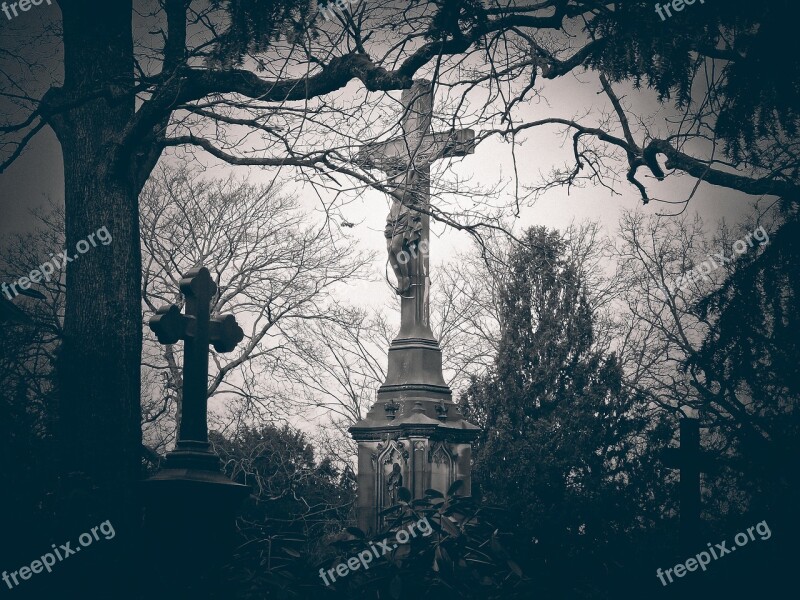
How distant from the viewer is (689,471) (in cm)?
567

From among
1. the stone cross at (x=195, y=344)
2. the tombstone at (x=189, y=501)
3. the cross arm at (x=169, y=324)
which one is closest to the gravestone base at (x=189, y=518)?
the tombstone at (x=189, y=501)

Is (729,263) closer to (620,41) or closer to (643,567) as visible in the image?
(620,41)

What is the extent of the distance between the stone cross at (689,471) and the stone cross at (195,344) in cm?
285

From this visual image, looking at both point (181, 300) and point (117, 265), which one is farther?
point (181, 300)

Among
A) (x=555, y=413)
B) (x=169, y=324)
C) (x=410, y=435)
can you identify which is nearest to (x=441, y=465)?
(x=410, y=435)

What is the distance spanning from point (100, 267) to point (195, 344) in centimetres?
122

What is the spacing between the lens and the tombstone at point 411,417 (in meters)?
9.71

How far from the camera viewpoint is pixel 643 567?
3271mm

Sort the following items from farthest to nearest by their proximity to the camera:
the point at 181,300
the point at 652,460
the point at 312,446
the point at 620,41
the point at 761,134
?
the point at 312,446
the point at 652,460
the point at 181,300
the point at 761,134
the point at 620,41

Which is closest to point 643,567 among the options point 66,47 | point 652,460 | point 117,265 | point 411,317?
point 117,265

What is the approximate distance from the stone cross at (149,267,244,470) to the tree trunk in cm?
83

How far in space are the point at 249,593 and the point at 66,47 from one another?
4.89 meters

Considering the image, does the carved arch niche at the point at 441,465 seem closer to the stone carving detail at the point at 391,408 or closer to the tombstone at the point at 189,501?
the stone carving detail at the point at 391,408

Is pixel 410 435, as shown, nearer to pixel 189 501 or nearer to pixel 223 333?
pixel 223 333
